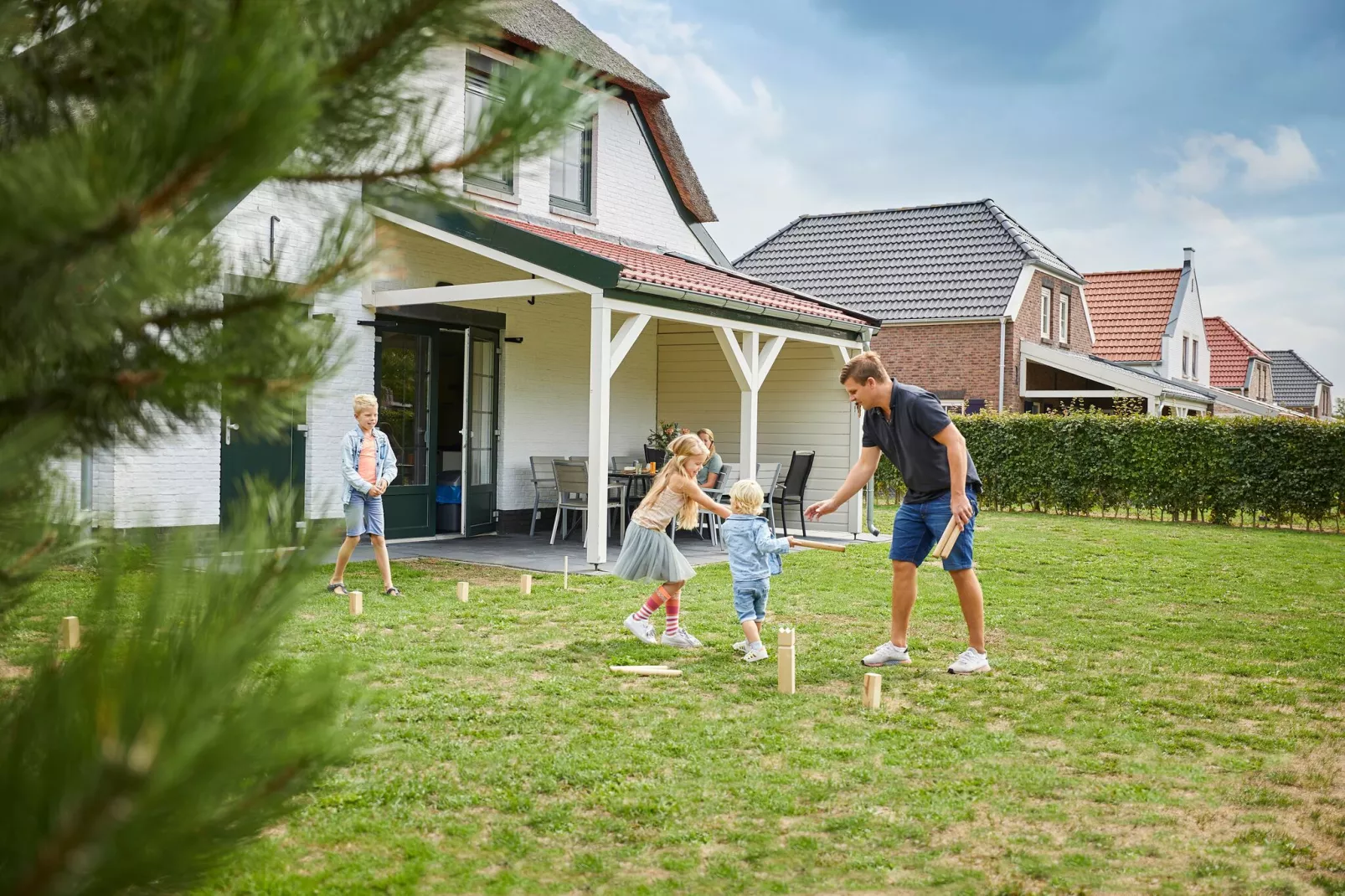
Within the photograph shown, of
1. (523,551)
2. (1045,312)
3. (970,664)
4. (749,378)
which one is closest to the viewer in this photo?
(970,664)

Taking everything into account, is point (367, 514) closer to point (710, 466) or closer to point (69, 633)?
point (710, 466)

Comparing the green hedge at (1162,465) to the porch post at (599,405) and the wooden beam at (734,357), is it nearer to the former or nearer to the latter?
the wooden beam at (734,357)

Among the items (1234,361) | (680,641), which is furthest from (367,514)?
(1234,361)

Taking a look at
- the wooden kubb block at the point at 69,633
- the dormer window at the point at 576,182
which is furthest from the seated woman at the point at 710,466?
the wooden kubb block at the point at 69,633

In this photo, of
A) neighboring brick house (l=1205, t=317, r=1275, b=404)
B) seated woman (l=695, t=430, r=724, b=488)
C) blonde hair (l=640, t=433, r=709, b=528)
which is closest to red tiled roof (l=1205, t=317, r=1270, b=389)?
neighboring brick house (l=1205, t=317, r=1275, b=404)

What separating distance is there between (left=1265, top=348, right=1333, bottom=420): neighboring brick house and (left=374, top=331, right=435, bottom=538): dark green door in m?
53.3

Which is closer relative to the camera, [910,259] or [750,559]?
[750,559]

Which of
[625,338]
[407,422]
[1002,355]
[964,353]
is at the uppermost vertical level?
[964,353]

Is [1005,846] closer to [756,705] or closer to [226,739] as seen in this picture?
[756,705]

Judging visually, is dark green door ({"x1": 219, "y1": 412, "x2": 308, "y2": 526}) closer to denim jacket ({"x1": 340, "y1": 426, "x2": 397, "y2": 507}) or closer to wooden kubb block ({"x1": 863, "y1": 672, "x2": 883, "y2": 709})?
denim jacket ({"x1": 340, "y1": 426, "x2": 397, "y2": 507})

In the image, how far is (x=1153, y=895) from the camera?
11.2 feet

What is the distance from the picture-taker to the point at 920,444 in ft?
21.1

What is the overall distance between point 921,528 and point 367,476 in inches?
169

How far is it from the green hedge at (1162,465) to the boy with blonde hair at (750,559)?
12.1m
